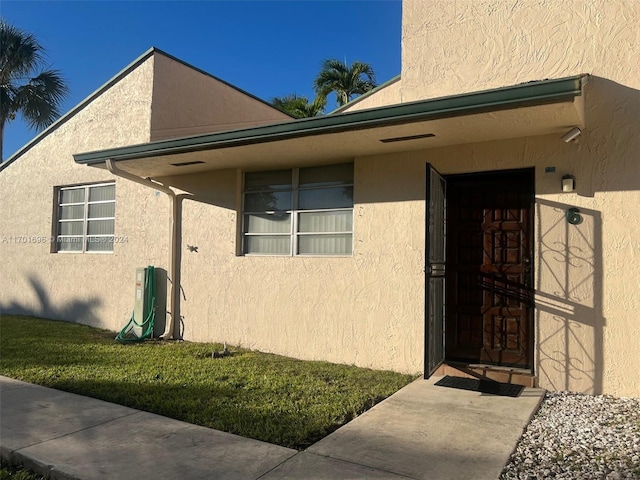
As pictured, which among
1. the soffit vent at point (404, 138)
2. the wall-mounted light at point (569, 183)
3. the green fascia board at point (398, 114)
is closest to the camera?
the green fascia board at point (398, 114)

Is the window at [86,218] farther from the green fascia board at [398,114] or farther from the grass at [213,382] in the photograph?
the green fascia board at [398,114]

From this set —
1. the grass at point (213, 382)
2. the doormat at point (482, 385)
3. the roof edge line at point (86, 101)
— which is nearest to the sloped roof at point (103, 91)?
the roof edge line at point (86, 101)

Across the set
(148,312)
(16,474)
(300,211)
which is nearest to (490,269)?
(300,211)

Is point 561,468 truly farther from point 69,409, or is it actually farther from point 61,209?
point 61,209

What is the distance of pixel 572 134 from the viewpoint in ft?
16.9

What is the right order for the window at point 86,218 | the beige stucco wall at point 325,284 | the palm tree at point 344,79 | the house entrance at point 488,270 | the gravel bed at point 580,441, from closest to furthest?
the gravel bed at point 580,441 → the house entrance at point 488,270 → the beige stucco wall at point 325,284 → the window at point 86,218 → the palm tree at point 344,79

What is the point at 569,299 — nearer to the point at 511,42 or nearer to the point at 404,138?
the point at 404,138

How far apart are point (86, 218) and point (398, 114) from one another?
7732 mm

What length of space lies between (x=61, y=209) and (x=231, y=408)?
26.6 feet

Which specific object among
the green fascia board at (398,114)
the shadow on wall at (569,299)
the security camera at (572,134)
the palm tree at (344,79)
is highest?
the palm tree at (344,79)

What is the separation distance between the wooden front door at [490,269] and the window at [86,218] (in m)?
6.85

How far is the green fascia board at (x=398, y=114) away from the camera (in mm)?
4315

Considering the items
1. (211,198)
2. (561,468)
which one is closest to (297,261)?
(211,198)

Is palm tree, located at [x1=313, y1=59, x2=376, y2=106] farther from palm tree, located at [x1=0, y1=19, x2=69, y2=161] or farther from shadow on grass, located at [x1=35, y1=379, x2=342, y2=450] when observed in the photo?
shadow on grass, located at [x1=35, y1=379, x2=342, y2=450]
